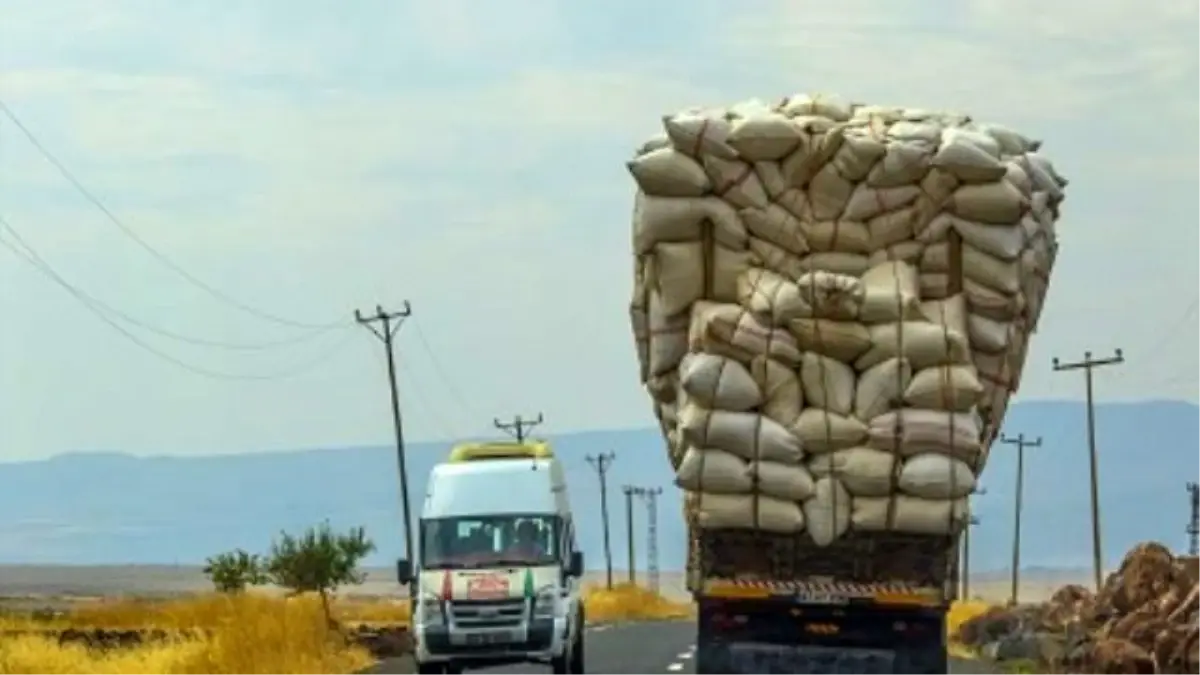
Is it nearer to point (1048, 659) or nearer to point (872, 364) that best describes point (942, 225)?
point (872, 364)

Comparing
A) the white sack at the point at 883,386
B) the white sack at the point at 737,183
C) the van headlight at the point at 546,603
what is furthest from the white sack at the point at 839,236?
the van headlight at the point at 546,603

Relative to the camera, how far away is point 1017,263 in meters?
21.5

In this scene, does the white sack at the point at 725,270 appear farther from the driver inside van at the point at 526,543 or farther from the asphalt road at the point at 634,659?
the asphalt road at the point at 634,659

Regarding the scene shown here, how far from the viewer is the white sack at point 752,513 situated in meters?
20.4

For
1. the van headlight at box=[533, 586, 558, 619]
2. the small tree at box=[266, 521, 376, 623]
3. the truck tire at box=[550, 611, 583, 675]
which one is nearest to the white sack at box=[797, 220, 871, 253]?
the van headlight at box=[533, 586, 558, 619]

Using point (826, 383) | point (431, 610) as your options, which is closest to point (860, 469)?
point (826, 383)

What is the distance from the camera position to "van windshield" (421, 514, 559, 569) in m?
28.2

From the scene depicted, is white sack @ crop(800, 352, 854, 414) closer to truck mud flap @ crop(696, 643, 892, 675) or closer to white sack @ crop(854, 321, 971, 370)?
white sack @ crop(854, 321, 971, 370)

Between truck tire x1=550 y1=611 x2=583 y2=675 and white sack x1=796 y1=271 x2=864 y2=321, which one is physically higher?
white sack x1=796 y1=271 x2=864 y2=321

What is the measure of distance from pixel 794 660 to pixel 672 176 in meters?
4.38

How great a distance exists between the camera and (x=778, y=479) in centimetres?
2033

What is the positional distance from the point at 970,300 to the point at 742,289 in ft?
6.65

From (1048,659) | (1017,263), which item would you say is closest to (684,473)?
(1017,263)

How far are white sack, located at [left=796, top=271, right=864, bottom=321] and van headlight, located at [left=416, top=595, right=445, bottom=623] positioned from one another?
889cm
